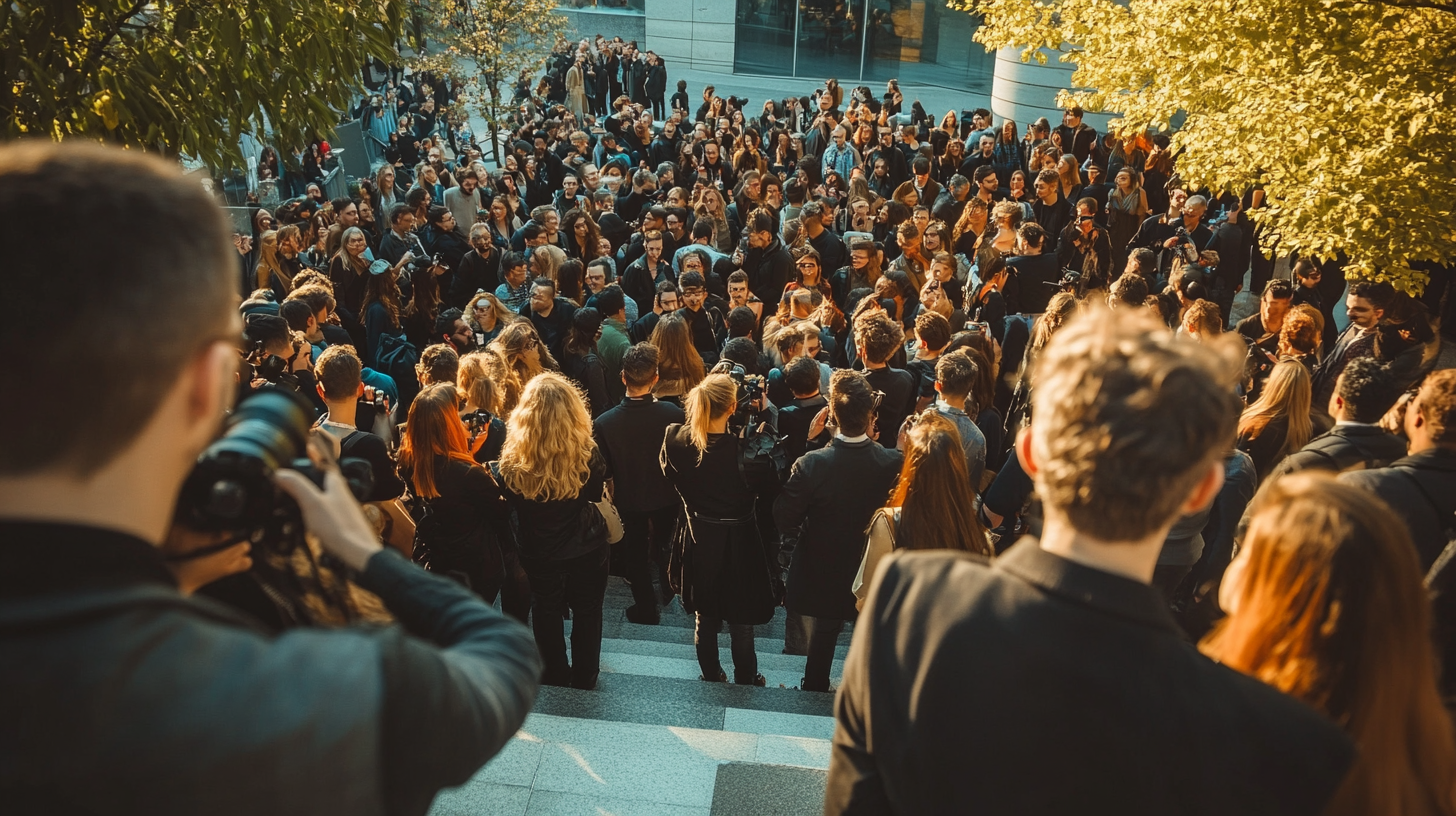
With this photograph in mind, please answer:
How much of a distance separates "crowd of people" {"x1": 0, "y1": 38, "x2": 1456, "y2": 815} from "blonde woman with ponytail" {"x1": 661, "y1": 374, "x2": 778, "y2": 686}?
0.06ft

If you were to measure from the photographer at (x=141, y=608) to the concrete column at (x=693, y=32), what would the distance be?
3202 centimetres

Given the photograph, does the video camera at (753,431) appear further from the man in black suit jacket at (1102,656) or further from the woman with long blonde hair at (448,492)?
the man in black suit jacket at (1102,656)

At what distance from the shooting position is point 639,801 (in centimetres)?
351

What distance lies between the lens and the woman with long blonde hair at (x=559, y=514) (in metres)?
4.61

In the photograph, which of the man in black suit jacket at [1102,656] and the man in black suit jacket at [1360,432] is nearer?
the man in black suit jacket at [1102,656]

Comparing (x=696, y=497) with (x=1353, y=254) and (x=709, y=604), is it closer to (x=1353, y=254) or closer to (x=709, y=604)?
(x=709, y=604)

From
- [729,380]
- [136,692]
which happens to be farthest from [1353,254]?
[136,692]

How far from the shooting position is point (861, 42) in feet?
100

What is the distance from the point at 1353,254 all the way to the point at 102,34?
685cm

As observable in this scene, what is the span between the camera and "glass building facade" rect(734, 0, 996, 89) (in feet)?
98.6

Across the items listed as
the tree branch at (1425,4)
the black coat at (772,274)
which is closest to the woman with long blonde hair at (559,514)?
the black coat at (772,274)

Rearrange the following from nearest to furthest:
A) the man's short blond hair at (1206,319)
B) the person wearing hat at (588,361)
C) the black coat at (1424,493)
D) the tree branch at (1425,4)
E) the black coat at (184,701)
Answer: the black coat at (184,701) → the black coat at (1424,493) → the tree branch at (1425,4) → the man's short blond hair at (1206,319) → the person wearing hat at (588,361)

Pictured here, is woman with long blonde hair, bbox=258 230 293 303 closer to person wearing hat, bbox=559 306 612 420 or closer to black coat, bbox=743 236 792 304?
person wearing hat, bbox=559 306 612 420

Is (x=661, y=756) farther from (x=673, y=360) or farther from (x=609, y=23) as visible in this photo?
(x=609, y=23)
